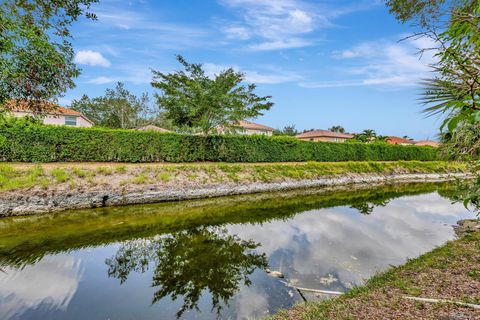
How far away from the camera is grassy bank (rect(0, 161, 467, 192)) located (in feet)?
35.6

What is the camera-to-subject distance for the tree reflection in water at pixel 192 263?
17.6 feet

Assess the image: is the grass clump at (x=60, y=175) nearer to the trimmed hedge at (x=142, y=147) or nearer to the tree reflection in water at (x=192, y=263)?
the trimmed hedge at (x=142, y=147)

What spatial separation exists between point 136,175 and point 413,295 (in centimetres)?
1260

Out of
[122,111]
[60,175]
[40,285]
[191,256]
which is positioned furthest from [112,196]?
[122,111]

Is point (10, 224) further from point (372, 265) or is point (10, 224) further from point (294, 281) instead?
point (372, 265)

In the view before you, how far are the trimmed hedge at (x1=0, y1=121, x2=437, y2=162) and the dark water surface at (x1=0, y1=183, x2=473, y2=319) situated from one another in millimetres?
6185

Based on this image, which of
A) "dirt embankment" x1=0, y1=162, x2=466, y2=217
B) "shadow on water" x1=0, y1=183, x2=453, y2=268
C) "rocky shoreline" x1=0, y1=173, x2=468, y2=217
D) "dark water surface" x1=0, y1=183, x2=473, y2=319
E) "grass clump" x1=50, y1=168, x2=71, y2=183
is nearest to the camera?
"dark water surface" x1=0, y1=183, x2=473, y2=319

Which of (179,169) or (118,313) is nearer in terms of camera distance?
(118,313)

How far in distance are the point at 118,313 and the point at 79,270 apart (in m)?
2.27

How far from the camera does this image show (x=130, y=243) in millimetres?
7766

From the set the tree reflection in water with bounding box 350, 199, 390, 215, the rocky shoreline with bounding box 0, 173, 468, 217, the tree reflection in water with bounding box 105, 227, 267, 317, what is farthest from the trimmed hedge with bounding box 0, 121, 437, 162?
the tree reflection in water with bounding box 350, 199, 390, 215

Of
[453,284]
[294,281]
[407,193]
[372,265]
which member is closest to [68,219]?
[294,281]

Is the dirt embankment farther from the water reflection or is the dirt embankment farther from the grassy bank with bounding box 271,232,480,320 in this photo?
the water reflection

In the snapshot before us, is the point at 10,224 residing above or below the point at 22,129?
below
